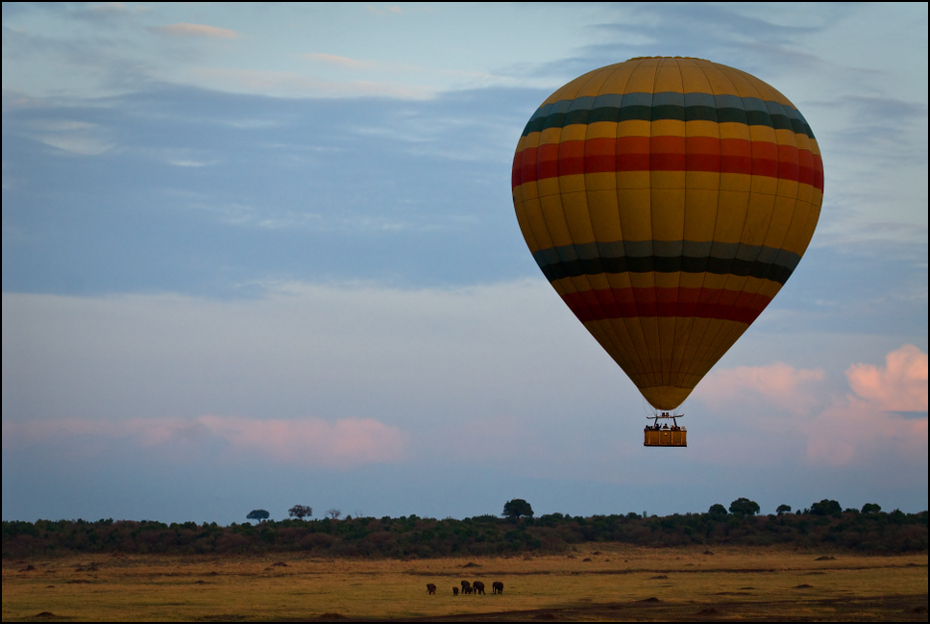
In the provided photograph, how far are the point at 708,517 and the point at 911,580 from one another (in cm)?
3332

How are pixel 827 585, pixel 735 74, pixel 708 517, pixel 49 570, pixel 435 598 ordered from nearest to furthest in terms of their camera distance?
pixel 735 74, pixel 435 598, pixel 827 585, pixel 49 570, pixel 708 517

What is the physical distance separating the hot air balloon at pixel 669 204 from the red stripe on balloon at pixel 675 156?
33 mm

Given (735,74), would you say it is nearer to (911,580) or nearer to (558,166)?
(558,166)

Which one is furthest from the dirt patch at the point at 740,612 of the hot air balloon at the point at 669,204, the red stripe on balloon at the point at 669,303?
the red stripe on balloon at the point at 669,303

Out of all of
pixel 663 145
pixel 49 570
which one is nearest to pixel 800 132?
pixel 663 145

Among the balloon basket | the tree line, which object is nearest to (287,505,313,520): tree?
the tree line

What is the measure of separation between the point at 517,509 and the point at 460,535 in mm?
20000

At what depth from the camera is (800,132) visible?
3928cm

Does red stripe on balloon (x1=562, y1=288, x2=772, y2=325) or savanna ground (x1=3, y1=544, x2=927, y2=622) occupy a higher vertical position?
red stripe on balloon (x1=562, y1=288, x2=772, y2=325)

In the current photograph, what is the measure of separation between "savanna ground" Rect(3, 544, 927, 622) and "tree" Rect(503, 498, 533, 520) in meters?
19.9

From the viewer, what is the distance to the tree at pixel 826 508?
94.4 m

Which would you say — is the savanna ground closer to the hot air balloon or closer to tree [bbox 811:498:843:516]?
the hot air balloon

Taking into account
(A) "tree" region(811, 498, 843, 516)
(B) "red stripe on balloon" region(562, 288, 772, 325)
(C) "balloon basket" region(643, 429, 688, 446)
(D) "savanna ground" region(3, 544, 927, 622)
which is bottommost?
(D) "savanna ground" region(3, 544, 927, 622)

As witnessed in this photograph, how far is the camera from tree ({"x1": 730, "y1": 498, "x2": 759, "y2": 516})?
94.8m
